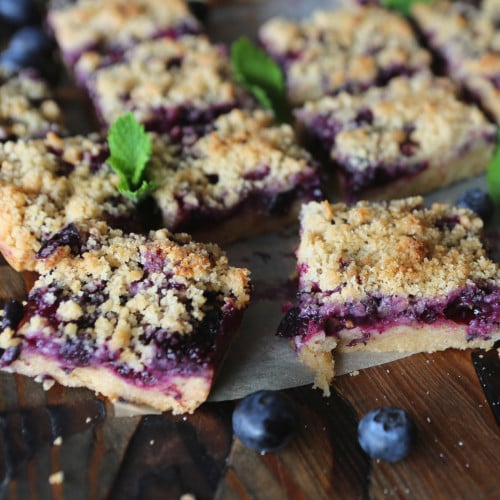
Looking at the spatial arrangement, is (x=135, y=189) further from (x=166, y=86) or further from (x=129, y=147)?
(x=166, y=86)

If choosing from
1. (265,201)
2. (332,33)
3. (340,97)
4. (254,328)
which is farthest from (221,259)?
(332,33)

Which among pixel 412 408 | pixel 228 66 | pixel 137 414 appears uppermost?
pixel 228 66

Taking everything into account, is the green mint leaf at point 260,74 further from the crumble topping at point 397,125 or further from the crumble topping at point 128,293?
the crumble topping at point 128,293

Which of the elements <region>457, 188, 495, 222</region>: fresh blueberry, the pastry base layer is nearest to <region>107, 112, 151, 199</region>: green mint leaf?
the pastry base layer

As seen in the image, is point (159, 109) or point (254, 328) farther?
point (159, 109)

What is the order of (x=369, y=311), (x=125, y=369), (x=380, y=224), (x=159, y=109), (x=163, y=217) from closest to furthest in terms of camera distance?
(x=125, y=369) < (x=369, y=311) < (x=380, y=224) < (x=163, y=217) < (x=159, y=109)

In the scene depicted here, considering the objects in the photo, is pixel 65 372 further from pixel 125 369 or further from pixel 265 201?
pixel 265 201

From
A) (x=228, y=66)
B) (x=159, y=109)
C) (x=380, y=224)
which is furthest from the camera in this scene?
(x=228, y=66)
